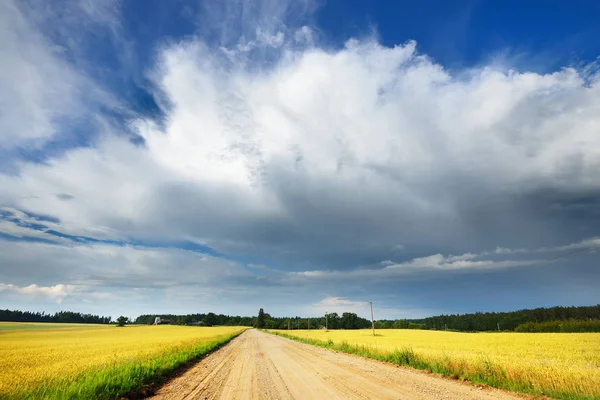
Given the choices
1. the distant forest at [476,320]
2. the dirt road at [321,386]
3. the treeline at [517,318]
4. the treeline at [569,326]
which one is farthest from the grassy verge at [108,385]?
the treeline at [517,318]

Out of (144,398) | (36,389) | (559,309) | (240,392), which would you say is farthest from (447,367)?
(559,309)

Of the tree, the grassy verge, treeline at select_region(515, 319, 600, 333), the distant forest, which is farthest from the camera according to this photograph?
the tree

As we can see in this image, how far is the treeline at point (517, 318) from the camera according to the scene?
132450 millimetres

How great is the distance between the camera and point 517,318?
14238cm

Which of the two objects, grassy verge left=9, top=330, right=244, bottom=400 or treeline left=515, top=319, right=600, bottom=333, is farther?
treeline left=515, top=319, right=600, bottom=333

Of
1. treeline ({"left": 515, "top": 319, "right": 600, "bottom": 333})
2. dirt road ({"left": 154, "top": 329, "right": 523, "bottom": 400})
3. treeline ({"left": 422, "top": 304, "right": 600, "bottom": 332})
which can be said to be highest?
treeline ({"left": 422, "top": 304, "right": 600, "bottom": 332})

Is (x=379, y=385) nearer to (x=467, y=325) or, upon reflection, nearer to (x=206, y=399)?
(x=206, y=399)

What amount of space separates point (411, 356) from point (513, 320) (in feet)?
527

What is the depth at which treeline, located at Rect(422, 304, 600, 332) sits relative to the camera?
132 metres

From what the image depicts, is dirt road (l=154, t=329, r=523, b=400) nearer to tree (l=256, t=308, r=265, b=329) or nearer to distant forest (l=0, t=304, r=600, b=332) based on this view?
distant forest (l=0, t=304, r=600, b=332)

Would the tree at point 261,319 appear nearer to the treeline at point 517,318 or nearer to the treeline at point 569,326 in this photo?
the treeline at point 517,318

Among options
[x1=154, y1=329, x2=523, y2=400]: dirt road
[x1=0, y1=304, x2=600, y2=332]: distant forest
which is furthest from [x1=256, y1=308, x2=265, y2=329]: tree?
[x1=154, y1=329, x2=523, y2=400]: dirt road

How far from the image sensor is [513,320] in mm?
141500

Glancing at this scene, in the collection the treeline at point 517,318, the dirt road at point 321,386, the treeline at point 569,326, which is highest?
the treeline at point 517,318
